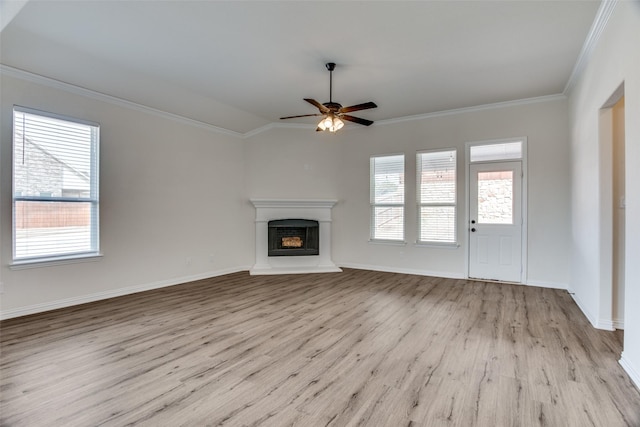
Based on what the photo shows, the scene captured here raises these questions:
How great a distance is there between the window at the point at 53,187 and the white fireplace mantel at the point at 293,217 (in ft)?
9.01

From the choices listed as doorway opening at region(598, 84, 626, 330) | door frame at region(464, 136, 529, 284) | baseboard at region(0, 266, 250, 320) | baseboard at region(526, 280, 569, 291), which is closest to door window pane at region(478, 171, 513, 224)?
door frame at region(464, 136, 529, 284)

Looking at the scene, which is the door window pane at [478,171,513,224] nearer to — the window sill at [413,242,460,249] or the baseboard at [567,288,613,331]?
the window sill at [413,242,460,249]

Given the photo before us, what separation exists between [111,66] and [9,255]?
2.44 meters

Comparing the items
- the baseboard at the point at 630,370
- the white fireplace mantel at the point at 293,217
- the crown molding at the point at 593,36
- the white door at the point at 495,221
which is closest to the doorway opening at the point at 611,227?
the crown molding at the point at 593,36

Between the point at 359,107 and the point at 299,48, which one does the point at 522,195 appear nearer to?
the point at 359,107

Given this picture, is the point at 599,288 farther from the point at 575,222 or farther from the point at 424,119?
the point at 424,119

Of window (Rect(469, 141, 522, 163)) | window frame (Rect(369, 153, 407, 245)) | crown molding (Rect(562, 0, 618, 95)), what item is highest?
crown molding (Rect(562, 0, 618, 95))

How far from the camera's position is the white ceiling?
2.90 m

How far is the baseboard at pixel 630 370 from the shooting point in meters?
2.24

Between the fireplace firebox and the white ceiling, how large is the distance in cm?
238

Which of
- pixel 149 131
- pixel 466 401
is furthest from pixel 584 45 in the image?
pixel 149 131

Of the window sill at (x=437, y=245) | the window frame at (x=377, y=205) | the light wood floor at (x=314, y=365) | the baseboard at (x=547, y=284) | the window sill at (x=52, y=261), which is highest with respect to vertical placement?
the window frame at (x=377, y=205)

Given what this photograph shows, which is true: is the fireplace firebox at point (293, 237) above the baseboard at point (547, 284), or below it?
above

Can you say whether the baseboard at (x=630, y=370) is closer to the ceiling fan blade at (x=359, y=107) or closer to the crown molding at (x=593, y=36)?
the crown molding at (x=593, y=36)
